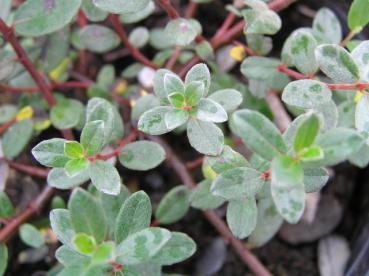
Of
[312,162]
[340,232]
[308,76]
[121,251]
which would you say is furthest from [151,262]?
[340,232]

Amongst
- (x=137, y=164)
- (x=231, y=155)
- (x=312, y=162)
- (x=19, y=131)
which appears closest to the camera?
(x=312, y=162)

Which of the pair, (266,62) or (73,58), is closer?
(266,62)

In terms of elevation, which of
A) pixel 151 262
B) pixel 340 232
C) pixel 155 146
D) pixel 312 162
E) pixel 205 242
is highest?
pixel 312 162

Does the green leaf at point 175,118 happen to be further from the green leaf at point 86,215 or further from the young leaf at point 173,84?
the green leaf at point 86,215

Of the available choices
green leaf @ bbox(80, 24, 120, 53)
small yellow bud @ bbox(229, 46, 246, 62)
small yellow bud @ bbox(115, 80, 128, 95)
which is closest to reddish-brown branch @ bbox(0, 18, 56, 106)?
green leaf @ bbox(80, 24, 120, 53)

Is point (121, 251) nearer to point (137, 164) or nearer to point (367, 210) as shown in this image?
point (137, 164)

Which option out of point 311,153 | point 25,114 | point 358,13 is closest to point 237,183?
point 311,153

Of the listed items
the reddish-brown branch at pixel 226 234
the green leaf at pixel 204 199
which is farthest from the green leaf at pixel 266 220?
the green leaf at pixel 204 199
